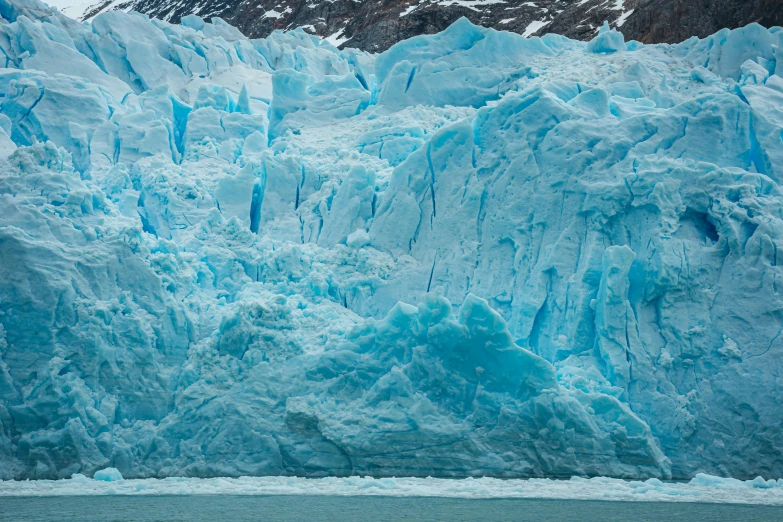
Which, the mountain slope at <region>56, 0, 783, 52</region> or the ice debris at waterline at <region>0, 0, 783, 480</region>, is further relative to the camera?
the mountain slope at <region>56, 0, 783, 52</region>

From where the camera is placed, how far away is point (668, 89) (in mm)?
12773

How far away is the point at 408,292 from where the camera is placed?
10859 millimetres

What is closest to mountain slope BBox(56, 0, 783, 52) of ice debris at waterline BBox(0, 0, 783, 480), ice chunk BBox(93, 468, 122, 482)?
ice debris at waterline BBox(0, 0, 783, 480)

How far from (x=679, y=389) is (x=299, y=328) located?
14.1 feet

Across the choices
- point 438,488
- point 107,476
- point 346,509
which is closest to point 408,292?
point 438,488

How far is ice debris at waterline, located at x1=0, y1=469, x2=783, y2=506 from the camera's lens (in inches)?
319

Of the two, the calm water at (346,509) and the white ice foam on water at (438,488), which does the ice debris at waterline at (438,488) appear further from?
the calm water at (346,509)

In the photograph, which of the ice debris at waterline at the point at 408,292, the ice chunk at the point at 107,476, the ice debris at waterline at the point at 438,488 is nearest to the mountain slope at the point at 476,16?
the ice debris at waterline at the point at 408,292

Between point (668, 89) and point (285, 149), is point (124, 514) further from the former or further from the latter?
point (668, 89)

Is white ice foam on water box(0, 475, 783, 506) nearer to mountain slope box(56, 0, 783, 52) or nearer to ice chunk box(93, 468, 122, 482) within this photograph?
ice chunk box(93, 468, 122, 482)

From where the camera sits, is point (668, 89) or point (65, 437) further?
point (668, 89)

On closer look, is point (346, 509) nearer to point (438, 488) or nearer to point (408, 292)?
point (438, 488)

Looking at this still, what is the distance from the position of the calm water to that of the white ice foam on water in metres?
0.18

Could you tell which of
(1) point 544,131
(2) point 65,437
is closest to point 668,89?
(1) point 544,131
